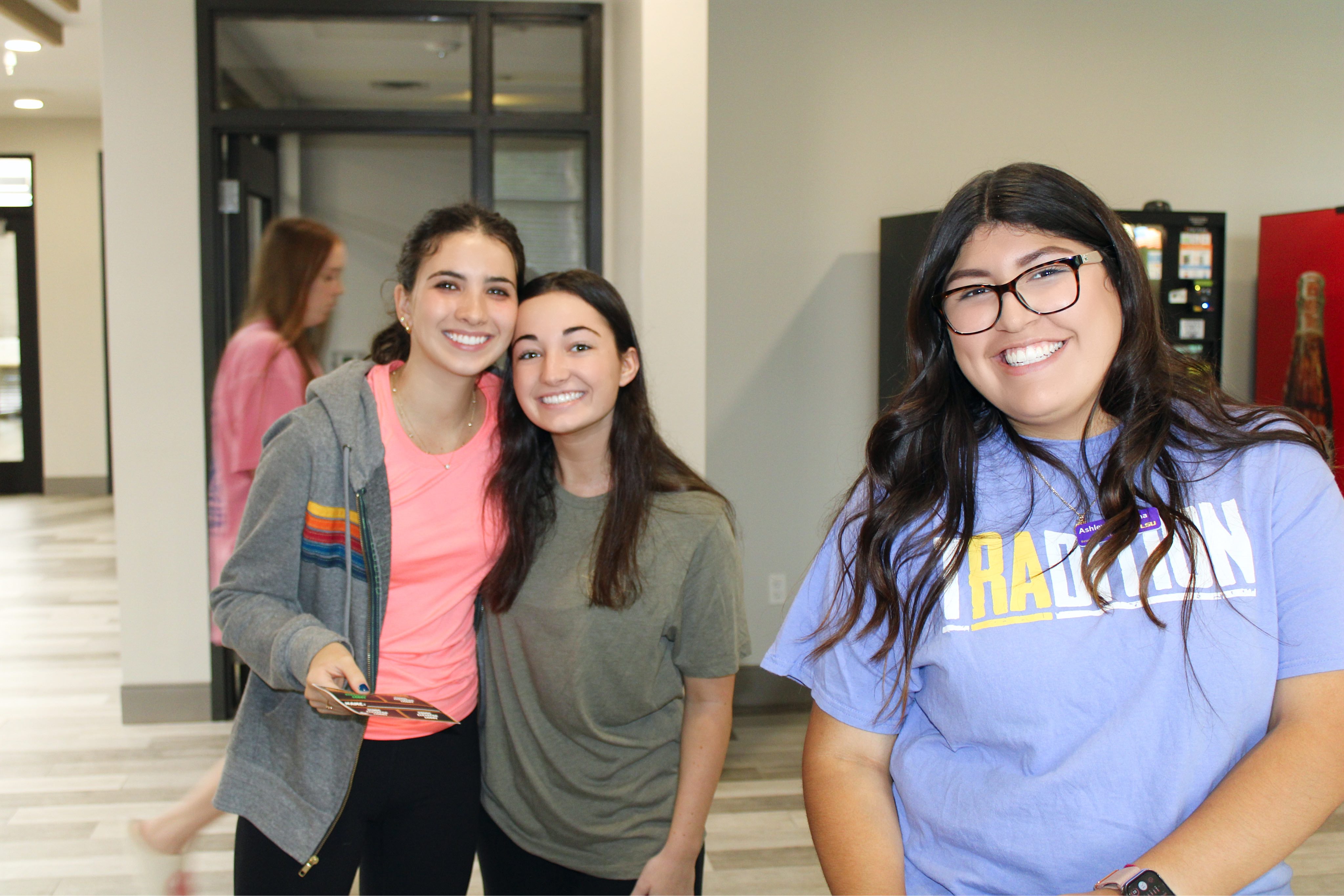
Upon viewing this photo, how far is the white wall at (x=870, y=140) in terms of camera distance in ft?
13.7

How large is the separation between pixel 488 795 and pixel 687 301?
6.80 ft

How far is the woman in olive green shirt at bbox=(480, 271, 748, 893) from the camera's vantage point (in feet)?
5.13

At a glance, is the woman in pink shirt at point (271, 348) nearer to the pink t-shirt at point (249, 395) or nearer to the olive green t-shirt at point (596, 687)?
the pink t-shirt at point (249, 395)

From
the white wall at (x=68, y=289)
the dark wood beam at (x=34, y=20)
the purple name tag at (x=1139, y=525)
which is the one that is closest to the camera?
the purple name tag at (x=1139, y=525)

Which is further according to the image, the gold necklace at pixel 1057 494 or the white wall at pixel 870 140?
the white wall at pixel 870 140

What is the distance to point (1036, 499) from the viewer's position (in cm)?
111

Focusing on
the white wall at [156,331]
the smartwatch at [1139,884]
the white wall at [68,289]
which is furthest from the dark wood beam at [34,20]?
the smartwatch at [1139,884]

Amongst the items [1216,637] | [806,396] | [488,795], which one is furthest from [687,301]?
[1216,637]

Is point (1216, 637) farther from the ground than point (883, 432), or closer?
closer

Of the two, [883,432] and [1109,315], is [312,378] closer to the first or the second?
[883,432]

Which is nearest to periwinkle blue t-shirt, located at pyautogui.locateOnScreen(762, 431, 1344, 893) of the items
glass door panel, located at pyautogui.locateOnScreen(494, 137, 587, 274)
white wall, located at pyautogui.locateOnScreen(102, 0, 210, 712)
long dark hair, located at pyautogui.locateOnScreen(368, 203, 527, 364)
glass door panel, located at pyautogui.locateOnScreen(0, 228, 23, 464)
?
long dark hair, located at pyautogui.locateOnScreen(368, 203, 527, 364)

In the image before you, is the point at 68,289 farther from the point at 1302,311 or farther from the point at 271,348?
the point at 1302,311

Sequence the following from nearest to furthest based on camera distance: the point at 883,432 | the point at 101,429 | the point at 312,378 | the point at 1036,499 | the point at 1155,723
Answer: the point at 1155,723 < the point at 1036,499 < the point at 883,432 < the point at 312,378 < the point at 101,429

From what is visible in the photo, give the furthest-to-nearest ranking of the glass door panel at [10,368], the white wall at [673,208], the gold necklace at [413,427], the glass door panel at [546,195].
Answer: the glass door panel at [10,368] → the glass door panel at [546,195] → the white wall at [673,208] → the gold necklace at [413,427]
